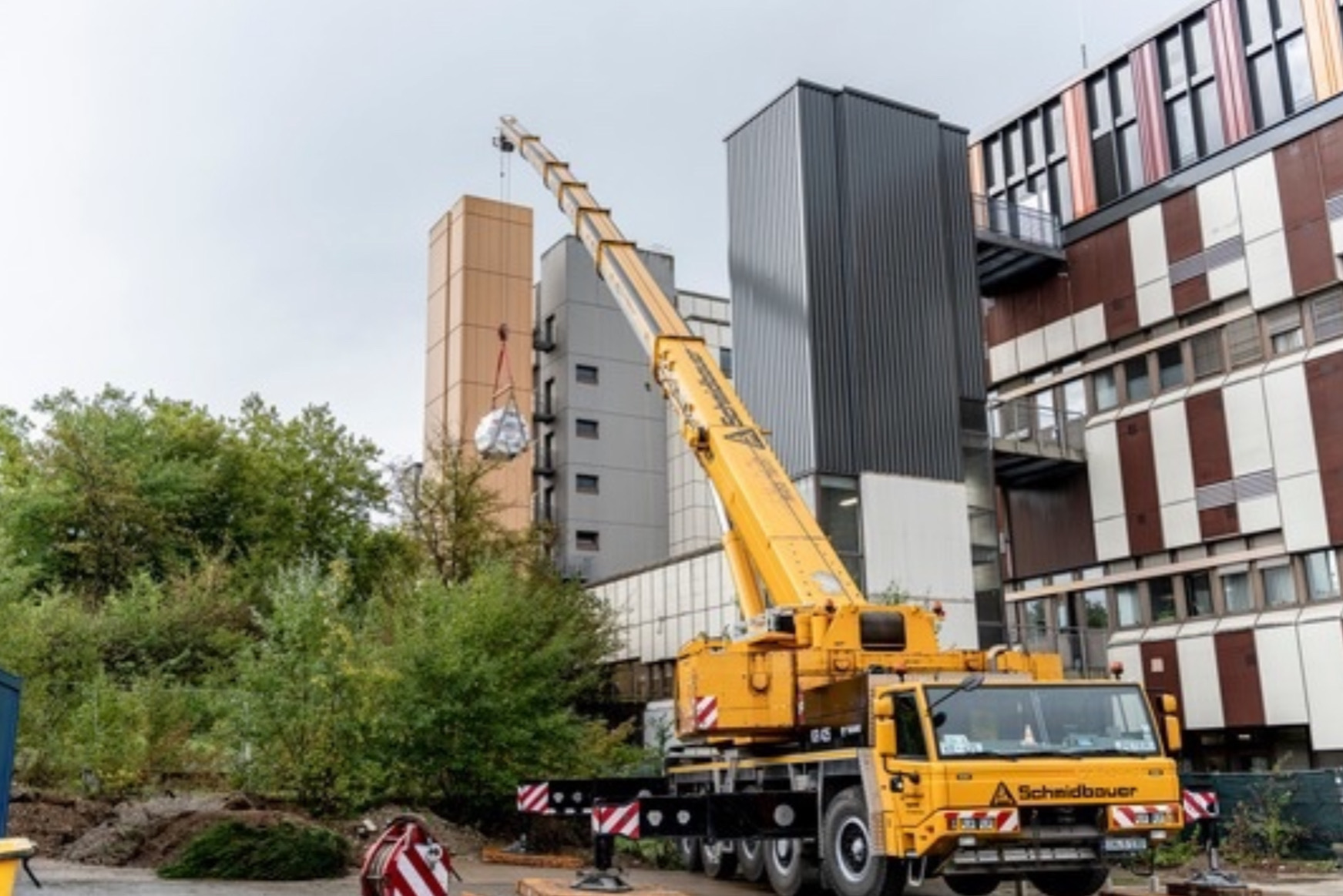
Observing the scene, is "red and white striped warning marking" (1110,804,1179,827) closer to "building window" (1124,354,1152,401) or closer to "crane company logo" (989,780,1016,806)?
"crane company logo" (989,780,1016,806)

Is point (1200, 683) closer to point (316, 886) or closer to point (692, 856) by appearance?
point (692, 856)

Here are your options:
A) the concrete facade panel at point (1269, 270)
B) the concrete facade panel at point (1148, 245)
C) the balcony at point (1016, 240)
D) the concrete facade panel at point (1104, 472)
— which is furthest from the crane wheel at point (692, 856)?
the concrete facade panel at point (1148, 245)

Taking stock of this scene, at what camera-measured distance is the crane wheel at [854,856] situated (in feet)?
44.7

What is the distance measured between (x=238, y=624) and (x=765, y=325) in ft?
55.7

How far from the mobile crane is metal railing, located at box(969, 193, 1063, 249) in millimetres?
15997

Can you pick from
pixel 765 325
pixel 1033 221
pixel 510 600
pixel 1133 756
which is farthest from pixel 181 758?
pixel 1033 221

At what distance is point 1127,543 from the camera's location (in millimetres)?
31500

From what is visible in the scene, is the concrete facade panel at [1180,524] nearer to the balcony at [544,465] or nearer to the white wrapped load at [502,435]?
the white wrapped load at [502,435]

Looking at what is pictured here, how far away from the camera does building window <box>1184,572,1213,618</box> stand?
2969 centimetres

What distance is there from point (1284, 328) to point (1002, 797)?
19.2 m

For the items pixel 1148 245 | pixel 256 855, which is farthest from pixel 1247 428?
pixel 256 855

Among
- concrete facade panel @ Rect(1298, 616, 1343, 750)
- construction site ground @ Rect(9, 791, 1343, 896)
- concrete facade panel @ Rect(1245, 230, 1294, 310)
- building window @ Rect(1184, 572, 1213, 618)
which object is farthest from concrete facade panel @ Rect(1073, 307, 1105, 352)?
construction site ground @ Rect(9, 791, 1343, 896)

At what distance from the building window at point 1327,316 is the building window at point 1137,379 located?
4.59m

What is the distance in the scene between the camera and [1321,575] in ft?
88.7
